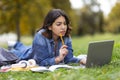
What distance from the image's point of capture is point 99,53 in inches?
236

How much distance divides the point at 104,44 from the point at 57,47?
1149 mm

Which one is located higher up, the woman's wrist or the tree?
the woman's wrist

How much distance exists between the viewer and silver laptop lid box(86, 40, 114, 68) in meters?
5.79

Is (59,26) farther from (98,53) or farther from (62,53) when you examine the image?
(98,53)

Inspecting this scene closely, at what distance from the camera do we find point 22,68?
6316 millimetres

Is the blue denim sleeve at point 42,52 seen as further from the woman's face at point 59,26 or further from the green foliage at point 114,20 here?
the green foliage at point 114,20

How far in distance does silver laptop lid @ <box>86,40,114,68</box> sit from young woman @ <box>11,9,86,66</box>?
0.44m

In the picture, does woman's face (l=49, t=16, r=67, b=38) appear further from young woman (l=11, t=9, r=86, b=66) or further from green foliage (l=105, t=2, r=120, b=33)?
green foliage (l=105, t=2, r=120, b=33)

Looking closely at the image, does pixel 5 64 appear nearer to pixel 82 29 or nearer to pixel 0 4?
pixel 0 4

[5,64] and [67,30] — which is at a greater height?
[67,30]

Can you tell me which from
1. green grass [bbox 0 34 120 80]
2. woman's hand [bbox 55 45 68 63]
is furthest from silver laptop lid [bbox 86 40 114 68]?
woman's hand [bbox 55 45 68 63]

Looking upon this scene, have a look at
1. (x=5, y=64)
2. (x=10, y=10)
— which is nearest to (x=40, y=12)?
(x=10, y=10)

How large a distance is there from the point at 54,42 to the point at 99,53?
1079 millimetres

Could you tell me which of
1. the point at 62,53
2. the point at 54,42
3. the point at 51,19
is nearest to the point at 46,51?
the point at 54,42
